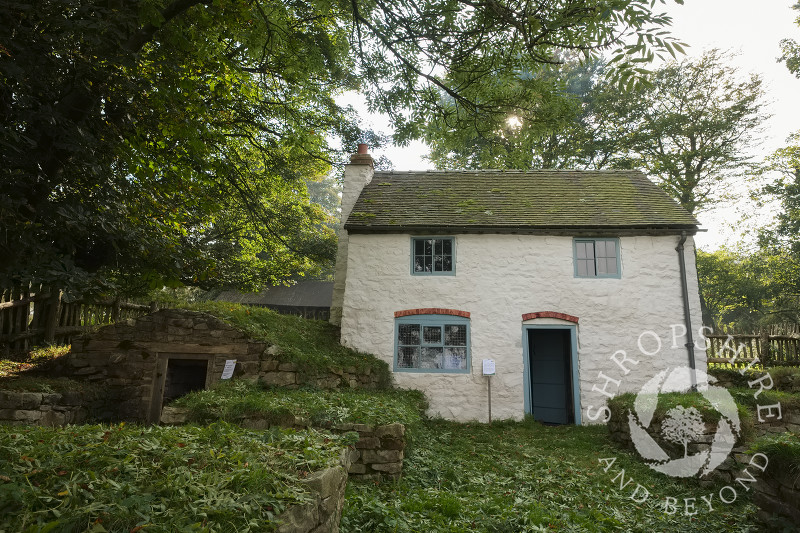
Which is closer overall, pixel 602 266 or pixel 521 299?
pixel 521 299

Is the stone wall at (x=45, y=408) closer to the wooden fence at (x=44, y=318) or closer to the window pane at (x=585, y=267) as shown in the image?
the wooden fence at (x=44, y=318)

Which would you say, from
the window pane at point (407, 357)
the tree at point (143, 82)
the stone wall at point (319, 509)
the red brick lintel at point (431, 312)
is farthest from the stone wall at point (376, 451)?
the red brick lintel at point (431, 312)

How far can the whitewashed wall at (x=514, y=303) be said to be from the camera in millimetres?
10539

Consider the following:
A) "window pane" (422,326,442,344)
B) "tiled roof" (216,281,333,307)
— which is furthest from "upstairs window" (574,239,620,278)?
"tiled roof" (216,281,333,307)

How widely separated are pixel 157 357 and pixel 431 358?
20.7ft

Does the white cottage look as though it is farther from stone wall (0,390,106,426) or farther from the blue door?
stone wall (0,390,106,426)

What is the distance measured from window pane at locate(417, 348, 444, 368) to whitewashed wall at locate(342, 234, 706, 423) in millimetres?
261

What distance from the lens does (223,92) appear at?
23.0ft

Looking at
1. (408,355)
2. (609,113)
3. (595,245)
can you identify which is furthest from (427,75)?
(609,113)

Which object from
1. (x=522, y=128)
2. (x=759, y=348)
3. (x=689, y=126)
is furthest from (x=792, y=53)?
(x=522, y=128)

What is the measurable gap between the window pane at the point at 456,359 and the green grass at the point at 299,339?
152 centimetres

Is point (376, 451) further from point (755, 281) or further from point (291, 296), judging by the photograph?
point (755, 281)

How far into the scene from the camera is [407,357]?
432 inches

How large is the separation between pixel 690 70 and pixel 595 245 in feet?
55.4
